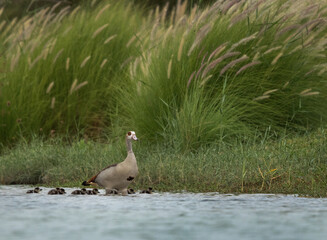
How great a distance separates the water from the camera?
473 centimetres

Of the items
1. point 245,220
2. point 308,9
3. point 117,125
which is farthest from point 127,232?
point 308,9

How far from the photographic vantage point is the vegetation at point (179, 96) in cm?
805

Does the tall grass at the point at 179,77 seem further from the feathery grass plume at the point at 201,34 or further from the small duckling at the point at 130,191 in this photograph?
the small duckling at the point at 130,191

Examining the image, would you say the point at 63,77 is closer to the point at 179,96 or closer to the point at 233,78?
the point at 179,96

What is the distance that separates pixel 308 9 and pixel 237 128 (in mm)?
2019

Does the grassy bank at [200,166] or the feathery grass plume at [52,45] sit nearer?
the grassy bank at [200,166]

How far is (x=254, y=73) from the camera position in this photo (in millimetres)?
9703

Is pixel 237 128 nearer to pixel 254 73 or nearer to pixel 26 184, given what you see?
pixel 254 73

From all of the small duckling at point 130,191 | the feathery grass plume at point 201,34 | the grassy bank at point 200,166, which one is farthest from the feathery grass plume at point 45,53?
the small duckling at point 130,191

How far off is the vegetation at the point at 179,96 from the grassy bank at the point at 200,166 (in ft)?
0.06

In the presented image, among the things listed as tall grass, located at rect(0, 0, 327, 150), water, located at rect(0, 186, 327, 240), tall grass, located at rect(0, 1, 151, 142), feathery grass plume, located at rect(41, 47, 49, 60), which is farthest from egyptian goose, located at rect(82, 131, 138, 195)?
feathery grass plume, located at rect(41, 47, 49, 60)

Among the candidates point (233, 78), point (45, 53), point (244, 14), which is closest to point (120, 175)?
point (233, 78)

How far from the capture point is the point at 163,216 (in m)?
5.50

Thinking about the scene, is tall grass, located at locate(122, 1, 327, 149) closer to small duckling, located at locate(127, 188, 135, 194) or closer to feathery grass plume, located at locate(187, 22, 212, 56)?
feathery grass plume, located at locate(187, 22, 212, 56)
